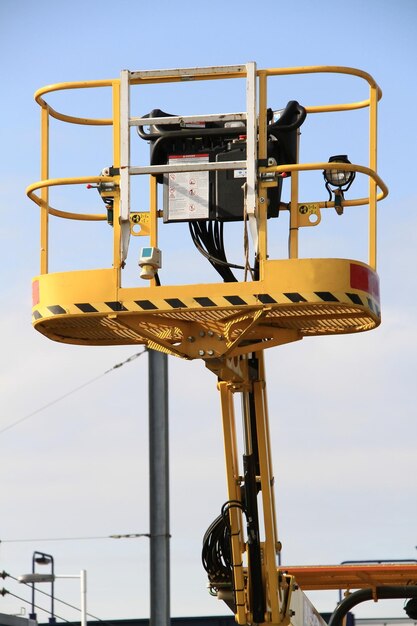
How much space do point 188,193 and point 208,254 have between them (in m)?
0.57

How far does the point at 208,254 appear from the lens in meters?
11.2

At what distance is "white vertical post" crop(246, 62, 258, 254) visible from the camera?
1054cm

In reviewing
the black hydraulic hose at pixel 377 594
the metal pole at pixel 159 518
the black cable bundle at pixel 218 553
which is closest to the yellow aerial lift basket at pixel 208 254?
the black cable bundle at pixel 218 553

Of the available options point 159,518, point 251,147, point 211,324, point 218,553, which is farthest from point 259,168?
point 159,518

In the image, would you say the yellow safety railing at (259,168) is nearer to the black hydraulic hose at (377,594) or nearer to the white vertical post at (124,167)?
the white vertical post at (124,167)

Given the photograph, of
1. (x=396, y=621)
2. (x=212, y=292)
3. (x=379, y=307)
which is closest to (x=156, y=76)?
(x=212, y=292)

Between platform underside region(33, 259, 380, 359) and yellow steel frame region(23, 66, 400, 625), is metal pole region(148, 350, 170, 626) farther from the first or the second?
platform underside region(33, 259, 380, 359)

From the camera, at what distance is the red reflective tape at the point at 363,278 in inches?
412

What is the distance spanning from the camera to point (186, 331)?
10938mm

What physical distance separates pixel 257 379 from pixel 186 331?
1290 millimetres

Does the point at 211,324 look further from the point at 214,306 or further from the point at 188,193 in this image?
the point at 188,193

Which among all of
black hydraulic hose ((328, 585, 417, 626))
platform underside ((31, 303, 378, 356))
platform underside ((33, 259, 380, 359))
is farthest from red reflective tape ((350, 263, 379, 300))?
black hydraulic hose ((328, 585, 417, 626))

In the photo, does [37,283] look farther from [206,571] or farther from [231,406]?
[206,571]

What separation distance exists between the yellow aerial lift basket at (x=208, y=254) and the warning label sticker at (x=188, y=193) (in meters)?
0.02
